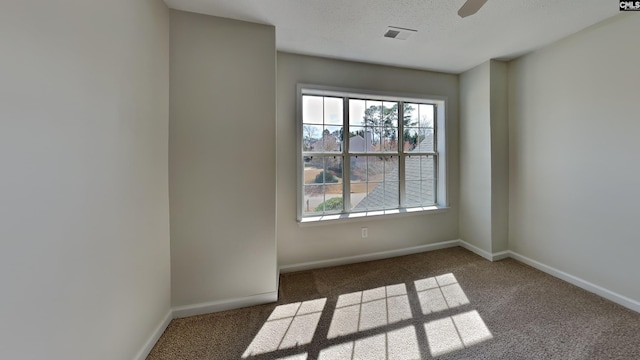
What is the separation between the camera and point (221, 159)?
1.99m

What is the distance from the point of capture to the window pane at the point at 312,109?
111 inches

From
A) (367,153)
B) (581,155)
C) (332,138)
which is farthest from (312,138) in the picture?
(581,155)

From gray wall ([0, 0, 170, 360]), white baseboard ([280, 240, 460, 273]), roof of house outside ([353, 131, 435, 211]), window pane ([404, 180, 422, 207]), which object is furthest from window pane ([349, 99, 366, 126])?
gray wall ([0, 0, 170, 360])

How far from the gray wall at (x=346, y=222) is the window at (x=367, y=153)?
119mm

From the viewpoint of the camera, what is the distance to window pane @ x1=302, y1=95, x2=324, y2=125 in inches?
111

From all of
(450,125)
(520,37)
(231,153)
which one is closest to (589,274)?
(450,125)

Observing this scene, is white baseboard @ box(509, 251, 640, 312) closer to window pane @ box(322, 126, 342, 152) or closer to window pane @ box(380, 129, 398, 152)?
window pane @ box(380, 129, 398, 152)

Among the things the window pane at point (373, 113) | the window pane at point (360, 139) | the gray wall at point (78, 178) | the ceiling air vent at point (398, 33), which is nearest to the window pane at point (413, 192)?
the window pane at point (360, 139)

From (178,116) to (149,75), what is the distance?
0.36 m

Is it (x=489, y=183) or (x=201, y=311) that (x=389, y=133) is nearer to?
(x=489, y=183)

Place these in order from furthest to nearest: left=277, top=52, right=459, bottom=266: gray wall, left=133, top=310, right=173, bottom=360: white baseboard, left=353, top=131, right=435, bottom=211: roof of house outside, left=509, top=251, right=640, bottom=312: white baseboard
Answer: left=353, top=131, right=435, bottom=211: roof of house outside → left=277, top=52, right=459, bottom=266: gray wall → left=509, top=251, right=640, bottom=312: white baseboard → left=133, top=310, right=173, bottom=360: white baseboard

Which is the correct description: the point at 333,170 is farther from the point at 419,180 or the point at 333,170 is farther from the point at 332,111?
the point at 419,180

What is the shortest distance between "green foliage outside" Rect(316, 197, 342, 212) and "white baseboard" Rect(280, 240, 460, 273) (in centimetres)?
63

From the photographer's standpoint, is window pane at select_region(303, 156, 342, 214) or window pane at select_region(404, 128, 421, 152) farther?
window pane at select_region(404, 128, 421, 152)
